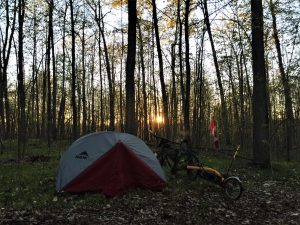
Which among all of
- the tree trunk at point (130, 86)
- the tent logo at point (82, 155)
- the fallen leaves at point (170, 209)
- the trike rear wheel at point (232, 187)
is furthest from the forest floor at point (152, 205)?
the tree trunk at point (130, 86)

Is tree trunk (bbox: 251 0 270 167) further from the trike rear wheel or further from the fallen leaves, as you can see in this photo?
the trike rear wheel

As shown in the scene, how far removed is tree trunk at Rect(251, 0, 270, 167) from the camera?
1447 cm

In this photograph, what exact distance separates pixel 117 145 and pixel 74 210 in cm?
233

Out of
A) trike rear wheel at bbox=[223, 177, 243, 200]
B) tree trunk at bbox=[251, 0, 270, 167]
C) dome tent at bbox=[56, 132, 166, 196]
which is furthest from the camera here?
tree trunk at bbox=[251, 0, 270, 167]

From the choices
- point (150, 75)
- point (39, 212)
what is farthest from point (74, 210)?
point (150, 75)

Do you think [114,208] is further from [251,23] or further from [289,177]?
[251,23]

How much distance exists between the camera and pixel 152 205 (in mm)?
8445

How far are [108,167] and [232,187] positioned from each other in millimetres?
3586

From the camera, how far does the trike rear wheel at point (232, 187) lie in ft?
31.5

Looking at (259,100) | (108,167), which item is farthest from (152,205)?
(259,100)

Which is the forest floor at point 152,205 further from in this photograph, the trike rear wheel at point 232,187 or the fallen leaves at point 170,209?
the trike rear wheel at point 232,187

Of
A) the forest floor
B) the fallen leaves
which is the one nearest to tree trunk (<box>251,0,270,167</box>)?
the forest floor

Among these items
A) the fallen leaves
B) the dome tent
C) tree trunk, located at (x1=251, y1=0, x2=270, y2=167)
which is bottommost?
the fallen leaves

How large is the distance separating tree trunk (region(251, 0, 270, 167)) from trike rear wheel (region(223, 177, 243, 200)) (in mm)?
5244
